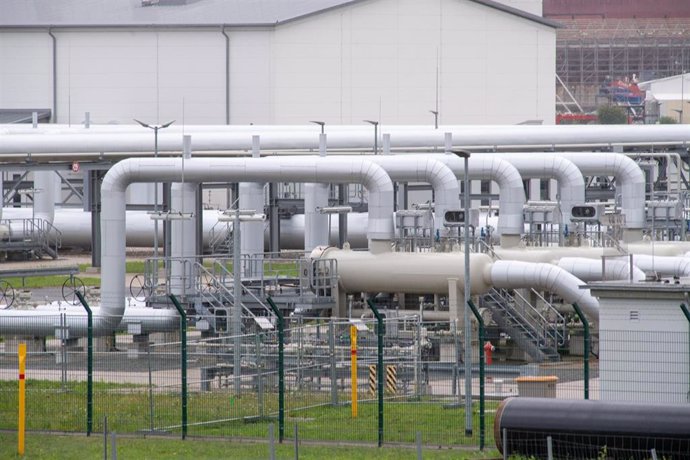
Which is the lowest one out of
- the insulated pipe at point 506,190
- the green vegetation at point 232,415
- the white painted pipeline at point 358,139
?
the green vegetation at point 232,415

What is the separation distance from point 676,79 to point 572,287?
73.7 m

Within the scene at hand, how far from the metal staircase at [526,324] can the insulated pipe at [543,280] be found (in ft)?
3.57

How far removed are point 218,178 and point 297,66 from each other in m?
37.7

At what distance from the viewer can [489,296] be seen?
1486 inches

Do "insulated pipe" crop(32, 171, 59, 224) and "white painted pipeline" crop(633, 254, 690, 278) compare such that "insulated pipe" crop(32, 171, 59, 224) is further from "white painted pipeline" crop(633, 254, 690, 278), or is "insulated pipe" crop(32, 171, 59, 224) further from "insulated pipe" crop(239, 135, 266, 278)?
"white painted pipeline" crop(633, 254, 690, 278)

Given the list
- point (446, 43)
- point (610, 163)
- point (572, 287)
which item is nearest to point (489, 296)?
point (572, 287)

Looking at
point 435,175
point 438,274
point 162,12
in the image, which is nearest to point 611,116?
point 162,12

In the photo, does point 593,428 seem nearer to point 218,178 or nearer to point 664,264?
point 664,264

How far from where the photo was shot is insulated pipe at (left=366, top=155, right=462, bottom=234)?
39.7 m

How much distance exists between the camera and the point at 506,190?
135 ft

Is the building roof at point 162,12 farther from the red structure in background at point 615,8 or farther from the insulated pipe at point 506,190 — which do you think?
the red structure in background at point 615,8

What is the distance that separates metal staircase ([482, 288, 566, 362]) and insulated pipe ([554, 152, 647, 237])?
280 inches

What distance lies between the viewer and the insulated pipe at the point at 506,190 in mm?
40688

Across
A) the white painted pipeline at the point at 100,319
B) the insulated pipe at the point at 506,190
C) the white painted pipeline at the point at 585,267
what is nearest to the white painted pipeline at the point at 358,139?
the insulated pipe at the point at 506,190
